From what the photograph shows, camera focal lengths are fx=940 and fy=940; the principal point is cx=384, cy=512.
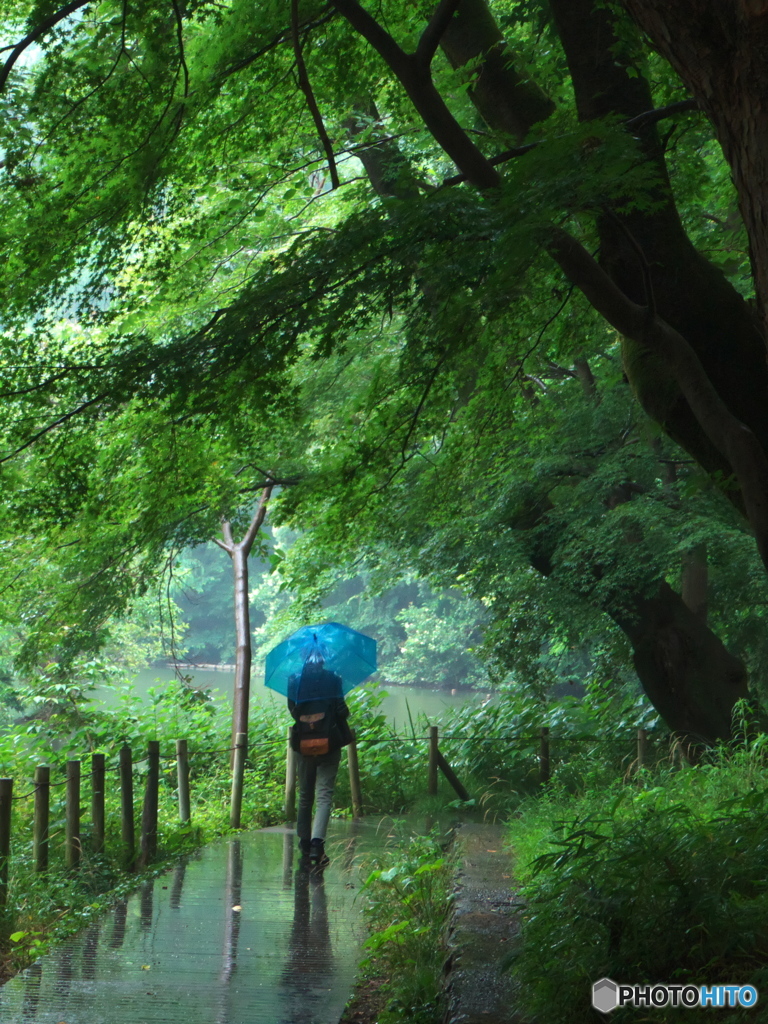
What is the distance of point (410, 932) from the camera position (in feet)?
16.2

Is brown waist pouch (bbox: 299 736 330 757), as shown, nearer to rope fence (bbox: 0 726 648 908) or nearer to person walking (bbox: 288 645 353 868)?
person walking (bbox: 288 645 353 868)

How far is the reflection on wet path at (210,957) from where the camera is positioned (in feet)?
14.0

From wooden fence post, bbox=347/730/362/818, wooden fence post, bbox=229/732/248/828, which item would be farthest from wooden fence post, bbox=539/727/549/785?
wooden fence post, bbox=229/732/248/828

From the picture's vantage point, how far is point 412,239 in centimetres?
458

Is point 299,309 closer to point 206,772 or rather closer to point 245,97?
point 245,97

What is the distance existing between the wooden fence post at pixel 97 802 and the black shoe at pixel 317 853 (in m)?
1.60

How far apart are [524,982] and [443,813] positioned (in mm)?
6801

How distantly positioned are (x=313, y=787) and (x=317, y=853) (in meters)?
0.51

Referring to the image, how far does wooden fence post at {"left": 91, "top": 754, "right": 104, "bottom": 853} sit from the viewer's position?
7.09 meters

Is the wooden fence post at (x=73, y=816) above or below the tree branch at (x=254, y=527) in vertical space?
below

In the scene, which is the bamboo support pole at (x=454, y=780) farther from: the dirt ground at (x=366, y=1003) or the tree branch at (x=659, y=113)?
the tree branch at (x=659, y=113)

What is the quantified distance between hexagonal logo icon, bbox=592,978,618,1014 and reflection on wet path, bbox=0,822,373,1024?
58.8 inches

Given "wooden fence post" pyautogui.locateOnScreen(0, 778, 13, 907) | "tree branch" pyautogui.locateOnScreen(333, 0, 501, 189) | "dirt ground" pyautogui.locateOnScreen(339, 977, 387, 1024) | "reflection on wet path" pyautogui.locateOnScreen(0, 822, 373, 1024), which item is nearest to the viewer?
"reflection on wet path" pyautogui.locateOnScreen(0, 822, 373, 1024)

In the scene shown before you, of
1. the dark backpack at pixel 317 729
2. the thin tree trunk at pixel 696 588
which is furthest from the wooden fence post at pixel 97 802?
the thin tree trunk at pixel 696 588
